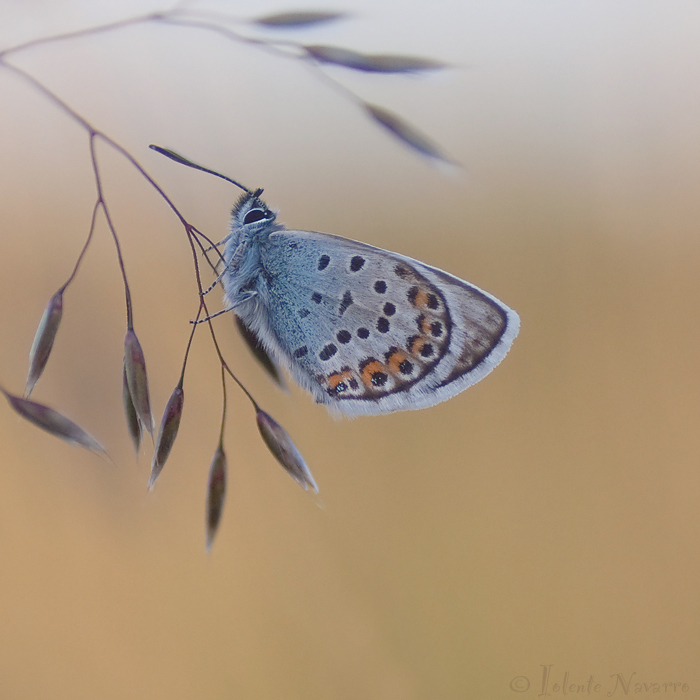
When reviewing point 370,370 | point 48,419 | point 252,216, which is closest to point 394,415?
point 370,370

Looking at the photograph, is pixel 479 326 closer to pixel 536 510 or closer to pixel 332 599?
pixel 536 510

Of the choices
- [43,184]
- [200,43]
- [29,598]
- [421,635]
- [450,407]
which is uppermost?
[200,43]

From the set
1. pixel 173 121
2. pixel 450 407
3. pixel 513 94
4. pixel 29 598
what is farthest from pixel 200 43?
pixel 29 598

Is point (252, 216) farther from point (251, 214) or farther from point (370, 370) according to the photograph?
point (370, 370)

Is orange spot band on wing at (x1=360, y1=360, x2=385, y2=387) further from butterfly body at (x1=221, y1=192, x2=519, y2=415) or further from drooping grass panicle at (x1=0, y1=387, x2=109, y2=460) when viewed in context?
drooping grass panicle at (x1=0, y1=387, x2=109, y2=460)

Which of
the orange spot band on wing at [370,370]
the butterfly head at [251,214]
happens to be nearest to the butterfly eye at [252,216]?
the butterfly head at [251,214]

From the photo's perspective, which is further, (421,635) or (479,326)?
(421,635)

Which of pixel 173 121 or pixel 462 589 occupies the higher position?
pixel 173 121
